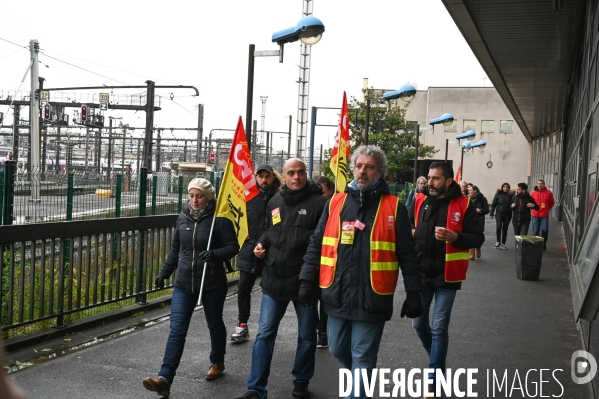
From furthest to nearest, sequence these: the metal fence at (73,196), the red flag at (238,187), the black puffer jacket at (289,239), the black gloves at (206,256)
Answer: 1. the metal fence at (73,196)
2. the red flag at (238,187)
3. the black gloves at (206,256)
4. the black puffer jacket at (289,239)

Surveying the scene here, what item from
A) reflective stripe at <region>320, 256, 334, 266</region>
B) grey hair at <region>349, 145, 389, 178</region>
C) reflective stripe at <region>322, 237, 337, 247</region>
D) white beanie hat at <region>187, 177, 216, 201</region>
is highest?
grey hair at <region>349, 145, 389, 178</region>

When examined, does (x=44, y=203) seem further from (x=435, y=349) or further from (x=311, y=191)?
(x=435, y=349)

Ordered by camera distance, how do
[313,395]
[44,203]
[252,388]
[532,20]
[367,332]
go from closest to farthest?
[367,332], [252,388], [313,395], [44,203], [532,20]

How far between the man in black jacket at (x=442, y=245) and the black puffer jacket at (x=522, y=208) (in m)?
13.5

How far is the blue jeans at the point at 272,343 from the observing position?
5.79m

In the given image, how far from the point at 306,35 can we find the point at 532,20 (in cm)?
609

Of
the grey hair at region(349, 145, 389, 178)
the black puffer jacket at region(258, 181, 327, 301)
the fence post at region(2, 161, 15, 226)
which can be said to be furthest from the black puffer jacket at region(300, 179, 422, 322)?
the fence post at region(2, 161, 15, 226)

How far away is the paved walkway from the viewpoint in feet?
20.8

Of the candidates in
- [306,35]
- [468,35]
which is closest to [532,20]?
[468,35]

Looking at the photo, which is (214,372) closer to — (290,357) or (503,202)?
(290,357)

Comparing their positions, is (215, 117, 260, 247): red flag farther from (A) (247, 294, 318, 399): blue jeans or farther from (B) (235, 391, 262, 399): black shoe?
(B) (235, 391, 262, 399): black shoe

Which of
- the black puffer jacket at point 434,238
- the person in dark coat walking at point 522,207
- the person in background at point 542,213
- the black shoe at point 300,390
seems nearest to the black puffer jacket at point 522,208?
the person in dark coat walking at point 522,207

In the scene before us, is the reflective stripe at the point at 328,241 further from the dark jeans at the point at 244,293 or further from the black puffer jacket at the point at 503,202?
the black puffer jacket at the point at 503,202

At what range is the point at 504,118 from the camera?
218 ft
